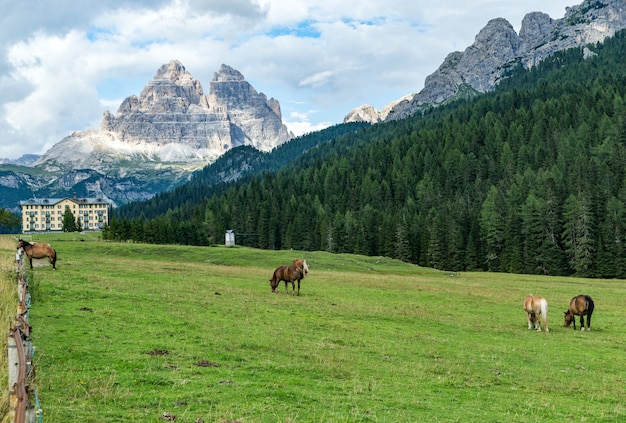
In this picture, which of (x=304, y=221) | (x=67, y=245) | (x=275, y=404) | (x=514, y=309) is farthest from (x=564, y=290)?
(x=304, y=221)

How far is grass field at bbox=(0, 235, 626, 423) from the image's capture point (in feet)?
48.1

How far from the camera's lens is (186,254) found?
8775 centimetres

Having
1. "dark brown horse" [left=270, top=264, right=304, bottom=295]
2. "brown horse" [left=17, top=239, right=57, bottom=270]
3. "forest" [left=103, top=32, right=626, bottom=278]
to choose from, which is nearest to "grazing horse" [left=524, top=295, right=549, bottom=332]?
"dark brown horse" [left=270, top=264, right=304, bottom=295]

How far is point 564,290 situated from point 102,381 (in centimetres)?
6393

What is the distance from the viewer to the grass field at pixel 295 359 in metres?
14.6

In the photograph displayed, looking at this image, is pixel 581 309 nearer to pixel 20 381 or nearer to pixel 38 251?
pixel 20 381

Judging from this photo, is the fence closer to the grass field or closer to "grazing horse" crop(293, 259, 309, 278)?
the grass field

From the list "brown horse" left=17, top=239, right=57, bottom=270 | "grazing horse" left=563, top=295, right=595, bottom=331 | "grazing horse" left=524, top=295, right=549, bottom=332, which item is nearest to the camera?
"grazing horse" left=524, top=295, right=549, bottom=332

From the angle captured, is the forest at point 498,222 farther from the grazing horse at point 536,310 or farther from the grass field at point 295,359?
the grazing horse at point 536,310

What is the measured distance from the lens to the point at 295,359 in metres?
20.8

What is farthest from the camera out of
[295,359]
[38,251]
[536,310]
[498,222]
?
[498,222]

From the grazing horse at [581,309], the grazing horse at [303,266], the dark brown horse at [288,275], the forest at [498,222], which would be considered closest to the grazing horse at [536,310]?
the grazing horse at [581,309]

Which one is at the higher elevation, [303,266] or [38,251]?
[38,251]

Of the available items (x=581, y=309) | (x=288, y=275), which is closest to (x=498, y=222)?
(x=581, y=309)
